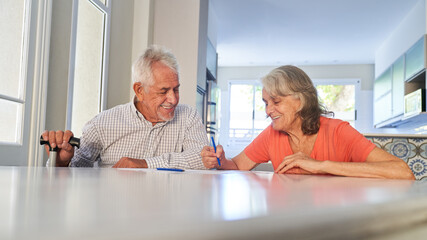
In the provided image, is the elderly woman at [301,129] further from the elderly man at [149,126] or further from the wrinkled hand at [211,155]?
the elderly man at [149,126]

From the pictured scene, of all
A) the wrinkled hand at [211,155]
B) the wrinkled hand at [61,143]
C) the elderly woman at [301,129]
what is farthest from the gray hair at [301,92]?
the wrinkled hand at [61,143]

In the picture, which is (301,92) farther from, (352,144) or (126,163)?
(126,163)

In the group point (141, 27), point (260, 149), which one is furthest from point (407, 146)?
point (141, 27)

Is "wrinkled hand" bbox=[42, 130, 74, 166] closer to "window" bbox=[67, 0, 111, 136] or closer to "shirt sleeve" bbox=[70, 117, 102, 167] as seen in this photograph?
"shirt sleeve" bbox=[70, 117, 102, 167]

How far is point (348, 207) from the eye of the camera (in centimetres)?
17

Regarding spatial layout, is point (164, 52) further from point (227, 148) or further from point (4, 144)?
point (227, 148)

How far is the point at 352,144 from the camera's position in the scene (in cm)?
154

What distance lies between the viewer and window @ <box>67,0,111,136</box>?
9.33ft

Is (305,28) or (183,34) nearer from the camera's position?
(183,34)

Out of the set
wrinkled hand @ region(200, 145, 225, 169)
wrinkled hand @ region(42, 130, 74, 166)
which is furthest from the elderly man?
wrinkled hand @ region(42, 130, 74, 166)

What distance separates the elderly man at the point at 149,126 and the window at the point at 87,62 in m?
0.95

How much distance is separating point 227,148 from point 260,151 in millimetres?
7894

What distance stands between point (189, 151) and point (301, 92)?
59cm

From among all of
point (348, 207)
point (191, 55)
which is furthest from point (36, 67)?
point (348, 207)
